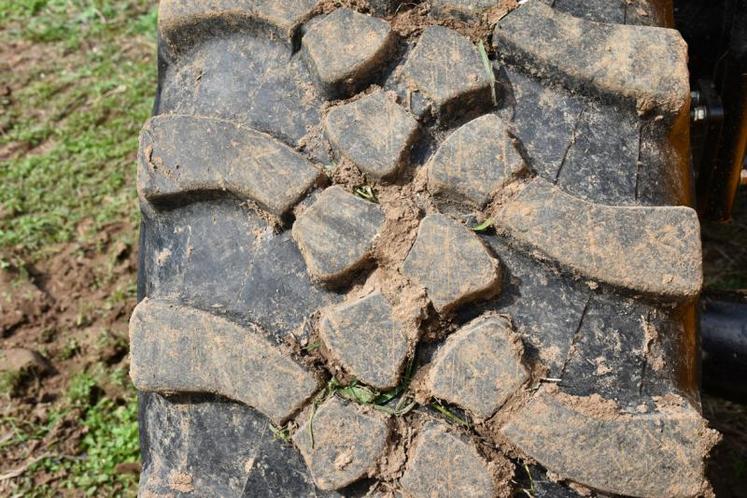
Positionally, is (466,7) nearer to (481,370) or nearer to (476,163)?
(476,163)

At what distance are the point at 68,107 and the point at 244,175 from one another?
1571mm

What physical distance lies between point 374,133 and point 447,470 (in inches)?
14.8

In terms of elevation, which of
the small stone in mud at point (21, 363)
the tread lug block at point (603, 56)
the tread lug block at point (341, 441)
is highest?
the tread lug block at point (603, 56)

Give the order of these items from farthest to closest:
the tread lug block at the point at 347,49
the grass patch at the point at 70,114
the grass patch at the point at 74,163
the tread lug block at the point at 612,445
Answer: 1. the grass patch at the point at 70,114
2. the grass patch at the point at 74,163
3. the tread lug block at the point at 347,49
4. the tread lug block at the point at 612,445

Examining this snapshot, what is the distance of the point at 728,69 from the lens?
134 centimetres

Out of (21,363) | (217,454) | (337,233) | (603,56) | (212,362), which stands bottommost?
(21,363)

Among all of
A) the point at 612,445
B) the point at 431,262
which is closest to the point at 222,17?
the point at 431,262

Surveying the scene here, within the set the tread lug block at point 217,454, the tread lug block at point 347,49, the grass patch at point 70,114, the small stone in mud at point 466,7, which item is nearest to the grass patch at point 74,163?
the grass patch at point 70,114

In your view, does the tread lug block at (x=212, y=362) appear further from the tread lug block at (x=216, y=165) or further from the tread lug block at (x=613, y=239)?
the tread lug block at (x=613, y=239)

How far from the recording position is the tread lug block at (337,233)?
956 millimetres

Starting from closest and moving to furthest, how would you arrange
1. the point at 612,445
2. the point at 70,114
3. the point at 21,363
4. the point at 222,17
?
the point at 612,445 < the point at 222,17 < the point at 21,363 < the point at 70,114

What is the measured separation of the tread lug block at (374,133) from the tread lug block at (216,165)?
0.17 ft

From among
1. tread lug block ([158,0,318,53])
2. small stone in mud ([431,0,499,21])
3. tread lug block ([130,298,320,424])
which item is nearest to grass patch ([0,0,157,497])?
tread lug block ([130,298,320,424])

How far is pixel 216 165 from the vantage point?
103 cm
